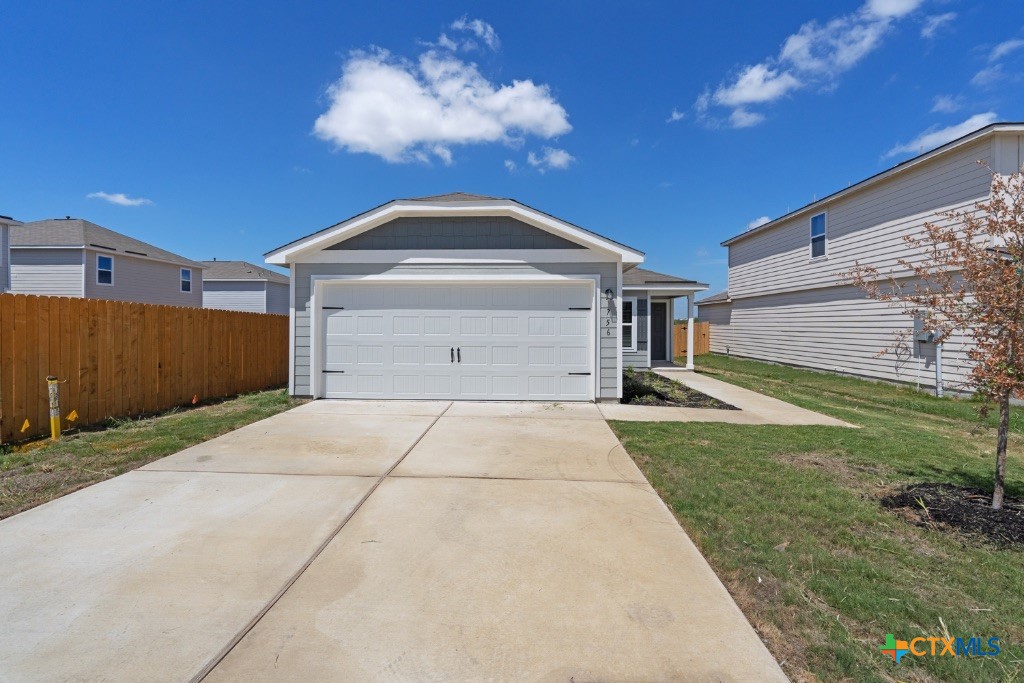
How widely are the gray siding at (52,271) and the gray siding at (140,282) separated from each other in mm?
366

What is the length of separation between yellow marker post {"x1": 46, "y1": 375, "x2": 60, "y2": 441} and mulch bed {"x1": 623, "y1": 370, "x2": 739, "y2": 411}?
853cm

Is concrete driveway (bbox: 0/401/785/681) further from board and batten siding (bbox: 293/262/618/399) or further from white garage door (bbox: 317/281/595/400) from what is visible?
board and batten siding (bbox: 293/262/618/399)

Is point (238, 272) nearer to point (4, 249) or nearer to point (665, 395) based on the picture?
point (4, 249)

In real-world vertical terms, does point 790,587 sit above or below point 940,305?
below

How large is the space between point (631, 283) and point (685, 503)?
451 inches

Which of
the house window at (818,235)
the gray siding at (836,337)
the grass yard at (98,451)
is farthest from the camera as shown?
the house window at (818,235)

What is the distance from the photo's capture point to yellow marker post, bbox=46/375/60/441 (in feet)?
18.6

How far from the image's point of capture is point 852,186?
1260 centimetres

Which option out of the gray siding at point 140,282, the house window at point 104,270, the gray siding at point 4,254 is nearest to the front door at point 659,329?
the gray siding at point 140,282

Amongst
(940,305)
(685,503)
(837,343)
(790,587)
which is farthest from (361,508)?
(837,343)

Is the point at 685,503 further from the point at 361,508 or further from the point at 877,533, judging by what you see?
the point at 361,508

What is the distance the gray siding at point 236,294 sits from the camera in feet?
86.6

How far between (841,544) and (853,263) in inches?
504

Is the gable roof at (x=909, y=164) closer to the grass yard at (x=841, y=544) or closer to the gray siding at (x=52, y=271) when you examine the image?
the grass yard at (x=841, y=544)
